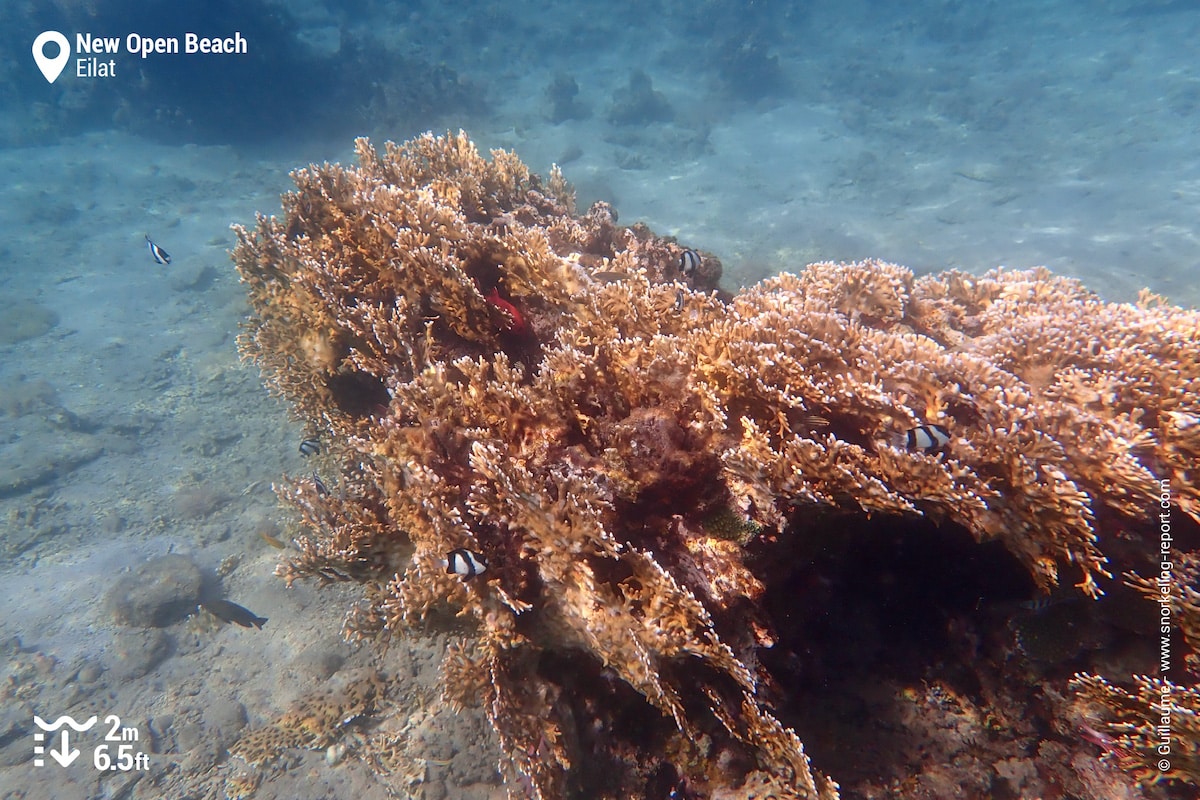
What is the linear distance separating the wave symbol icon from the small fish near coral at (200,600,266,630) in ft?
6.27

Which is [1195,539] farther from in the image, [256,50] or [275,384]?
[256,50]

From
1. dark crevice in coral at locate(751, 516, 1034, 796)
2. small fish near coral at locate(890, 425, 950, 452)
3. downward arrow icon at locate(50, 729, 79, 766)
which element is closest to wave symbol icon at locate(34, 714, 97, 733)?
downward arrow icon at locate(50, 729, 79, 766)

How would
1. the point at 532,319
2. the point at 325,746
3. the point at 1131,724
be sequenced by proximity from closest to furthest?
the point at 1131,724 < the point at 532,319 < the point at 325,746

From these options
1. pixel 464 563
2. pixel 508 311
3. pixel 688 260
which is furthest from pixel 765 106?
pixel 464 563

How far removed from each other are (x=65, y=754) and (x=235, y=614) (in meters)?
2.43

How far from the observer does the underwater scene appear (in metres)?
2.76

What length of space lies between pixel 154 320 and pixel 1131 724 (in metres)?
19.5

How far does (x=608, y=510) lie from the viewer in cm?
312

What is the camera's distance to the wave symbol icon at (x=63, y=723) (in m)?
7.12

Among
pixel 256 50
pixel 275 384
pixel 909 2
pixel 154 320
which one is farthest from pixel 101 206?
pixel 909 2

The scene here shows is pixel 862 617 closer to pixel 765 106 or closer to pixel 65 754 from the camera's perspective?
pixel 65 754

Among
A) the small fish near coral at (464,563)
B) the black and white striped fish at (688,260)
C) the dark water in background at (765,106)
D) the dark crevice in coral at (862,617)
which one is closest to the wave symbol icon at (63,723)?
the small fish near coral at (464,563)

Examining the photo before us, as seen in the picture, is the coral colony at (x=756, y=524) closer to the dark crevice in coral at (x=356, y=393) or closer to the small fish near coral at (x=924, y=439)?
the small fish near coral at (x=924, y=439)

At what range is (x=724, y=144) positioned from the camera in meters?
21.2
